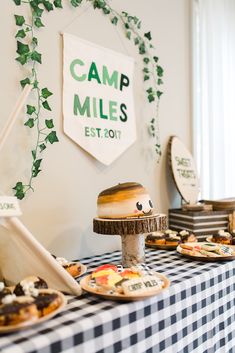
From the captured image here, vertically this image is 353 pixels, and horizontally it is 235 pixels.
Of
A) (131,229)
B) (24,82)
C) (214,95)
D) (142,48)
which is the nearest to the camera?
(131,229)

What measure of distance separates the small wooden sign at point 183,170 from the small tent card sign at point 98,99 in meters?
0.29

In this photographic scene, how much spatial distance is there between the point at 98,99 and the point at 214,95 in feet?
3.11

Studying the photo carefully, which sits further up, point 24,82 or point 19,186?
point 24,82

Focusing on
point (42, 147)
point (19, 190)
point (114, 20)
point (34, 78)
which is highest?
point (114, 20)

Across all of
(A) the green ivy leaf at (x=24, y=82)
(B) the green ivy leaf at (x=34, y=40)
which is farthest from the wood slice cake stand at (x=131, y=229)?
(B) the green ivy leaf at (x=34, y=40)

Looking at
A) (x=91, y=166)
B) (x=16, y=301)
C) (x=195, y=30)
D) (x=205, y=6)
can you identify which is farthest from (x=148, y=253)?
(x=205, y=6)

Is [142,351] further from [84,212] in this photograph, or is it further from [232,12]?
[232,12]

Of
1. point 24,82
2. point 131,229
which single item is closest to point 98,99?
point 24,82

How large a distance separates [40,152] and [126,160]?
17.1 inches

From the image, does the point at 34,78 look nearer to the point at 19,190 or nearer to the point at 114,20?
the point at 19,190

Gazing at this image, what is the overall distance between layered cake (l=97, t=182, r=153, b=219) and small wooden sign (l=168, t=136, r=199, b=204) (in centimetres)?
62

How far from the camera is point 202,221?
1.42 metres

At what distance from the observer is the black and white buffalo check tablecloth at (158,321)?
624 millimetres

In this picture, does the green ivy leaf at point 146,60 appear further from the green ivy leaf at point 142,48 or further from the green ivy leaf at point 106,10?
the green ivy leaf at point 106,10
